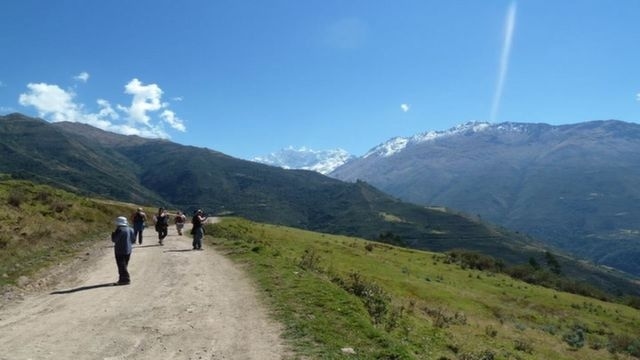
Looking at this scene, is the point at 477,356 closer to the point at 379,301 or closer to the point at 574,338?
the point at 379,301

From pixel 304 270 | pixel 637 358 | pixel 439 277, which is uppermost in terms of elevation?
pixel 304 270

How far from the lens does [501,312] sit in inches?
1939

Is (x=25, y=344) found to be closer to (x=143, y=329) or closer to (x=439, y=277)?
(x=143, y=329)

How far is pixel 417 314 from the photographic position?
27781 millimetres

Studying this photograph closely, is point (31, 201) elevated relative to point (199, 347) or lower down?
elevated

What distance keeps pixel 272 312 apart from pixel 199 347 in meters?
4.71

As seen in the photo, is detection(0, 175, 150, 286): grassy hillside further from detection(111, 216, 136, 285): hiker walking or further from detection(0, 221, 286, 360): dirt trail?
detection(0, 221, 286, 360): dirt trail

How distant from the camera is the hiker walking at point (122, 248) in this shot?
80.7 feet

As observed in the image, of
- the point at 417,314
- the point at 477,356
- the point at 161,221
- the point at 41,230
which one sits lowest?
the point at 477,356

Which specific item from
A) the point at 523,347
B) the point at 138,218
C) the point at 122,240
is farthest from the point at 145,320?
the point at 138,218

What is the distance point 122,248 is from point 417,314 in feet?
47.9

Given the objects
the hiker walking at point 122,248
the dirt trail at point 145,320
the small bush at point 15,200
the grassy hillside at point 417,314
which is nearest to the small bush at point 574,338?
the grassy hillside at point 417,314

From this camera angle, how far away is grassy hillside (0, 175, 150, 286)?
1196 inches

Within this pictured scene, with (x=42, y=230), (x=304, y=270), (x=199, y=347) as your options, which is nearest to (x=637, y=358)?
(x=304, y=270)
